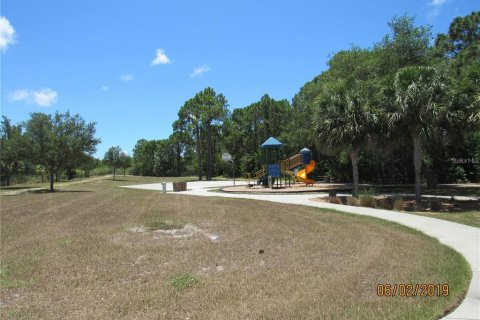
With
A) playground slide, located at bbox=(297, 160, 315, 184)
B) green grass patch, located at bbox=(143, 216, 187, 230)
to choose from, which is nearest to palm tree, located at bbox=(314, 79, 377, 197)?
green grass patch, located at bbox=(143, 216, 187, 230)

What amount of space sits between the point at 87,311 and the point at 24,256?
3.72 meters

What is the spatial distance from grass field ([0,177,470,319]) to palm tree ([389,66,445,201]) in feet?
22.4

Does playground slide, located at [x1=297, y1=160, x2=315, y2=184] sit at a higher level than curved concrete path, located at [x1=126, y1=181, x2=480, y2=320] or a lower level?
higher

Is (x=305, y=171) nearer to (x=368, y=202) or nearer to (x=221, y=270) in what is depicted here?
(x=368, y=202)

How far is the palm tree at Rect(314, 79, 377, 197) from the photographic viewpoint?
1938cm

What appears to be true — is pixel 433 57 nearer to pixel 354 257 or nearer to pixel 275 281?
pixel 354 257

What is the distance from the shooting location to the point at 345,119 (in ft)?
64.4

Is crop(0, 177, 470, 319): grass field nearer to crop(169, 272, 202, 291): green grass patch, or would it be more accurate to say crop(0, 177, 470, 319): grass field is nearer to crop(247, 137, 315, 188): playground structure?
crop(169, 272, 202, 291): green grass patch

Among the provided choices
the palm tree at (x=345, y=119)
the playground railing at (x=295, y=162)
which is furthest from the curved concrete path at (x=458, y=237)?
the playground railing at (x=295, y=162)

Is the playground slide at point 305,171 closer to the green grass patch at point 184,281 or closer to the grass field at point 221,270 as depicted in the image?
the grass field at point 221,270

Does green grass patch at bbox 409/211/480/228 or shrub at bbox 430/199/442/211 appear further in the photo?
shrub at bbox 430/199/442/211

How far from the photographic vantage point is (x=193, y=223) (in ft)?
39.4

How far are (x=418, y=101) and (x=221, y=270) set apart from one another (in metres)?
13.1

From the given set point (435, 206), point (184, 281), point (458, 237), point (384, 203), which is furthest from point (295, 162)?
point (184, 281)
